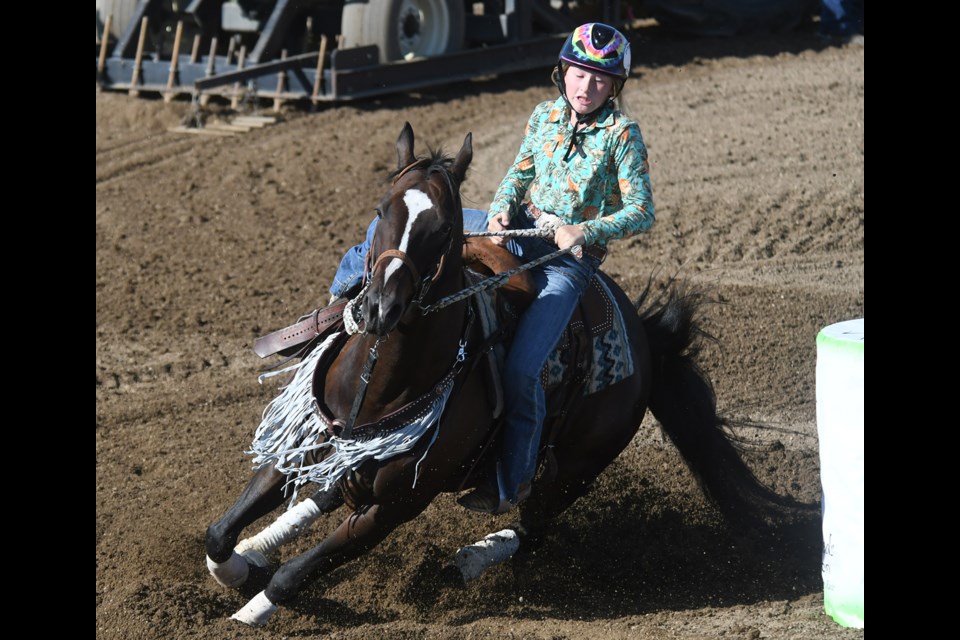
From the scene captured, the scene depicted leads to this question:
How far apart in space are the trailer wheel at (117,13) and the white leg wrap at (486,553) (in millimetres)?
10962

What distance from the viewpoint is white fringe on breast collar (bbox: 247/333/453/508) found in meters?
4.43

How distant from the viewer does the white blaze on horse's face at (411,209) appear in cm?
391

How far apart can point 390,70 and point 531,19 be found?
8.37 feet

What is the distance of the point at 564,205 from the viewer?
4.96 metres

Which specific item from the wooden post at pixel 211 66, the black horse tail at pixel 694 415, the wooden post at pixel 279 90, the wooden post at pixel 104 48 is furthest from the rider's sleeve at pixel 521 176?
the wooden post at pixel 104 48

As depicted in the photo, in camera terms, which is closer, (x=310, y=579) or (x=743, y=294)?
(x=310, y=579)

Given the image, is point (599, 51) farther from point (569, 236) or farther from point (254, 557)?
point (254, 557)

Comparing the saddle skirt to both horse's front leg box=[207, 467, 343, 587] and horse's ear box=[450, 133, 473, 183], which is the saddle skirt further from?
horse's front leg box=[207, 467, 343, 587]

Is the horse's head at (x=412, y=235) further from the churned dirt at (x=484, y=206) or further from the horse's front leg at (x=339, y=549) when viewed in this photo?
the churned dirt at (x=484, y=206)

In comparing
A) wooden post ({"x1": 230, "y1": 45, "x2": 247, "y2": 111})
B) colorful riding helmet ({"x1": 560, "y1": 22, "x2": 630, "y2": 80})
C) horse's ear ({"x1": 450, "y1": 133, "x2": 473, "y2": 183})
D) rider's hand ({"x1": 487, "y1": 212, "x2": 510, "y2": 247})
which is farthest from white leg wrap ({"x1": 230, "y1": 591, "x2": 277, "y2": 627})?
wooden post ({"x1": 230, "y1": 45, "x2": 247, "y2": 111})

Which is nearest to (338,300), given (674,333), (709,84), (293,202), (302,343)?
(302,343)

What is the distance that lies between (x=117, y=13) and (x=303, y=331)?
11.0 meters

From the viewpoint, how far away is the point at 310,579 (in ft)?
15.3
